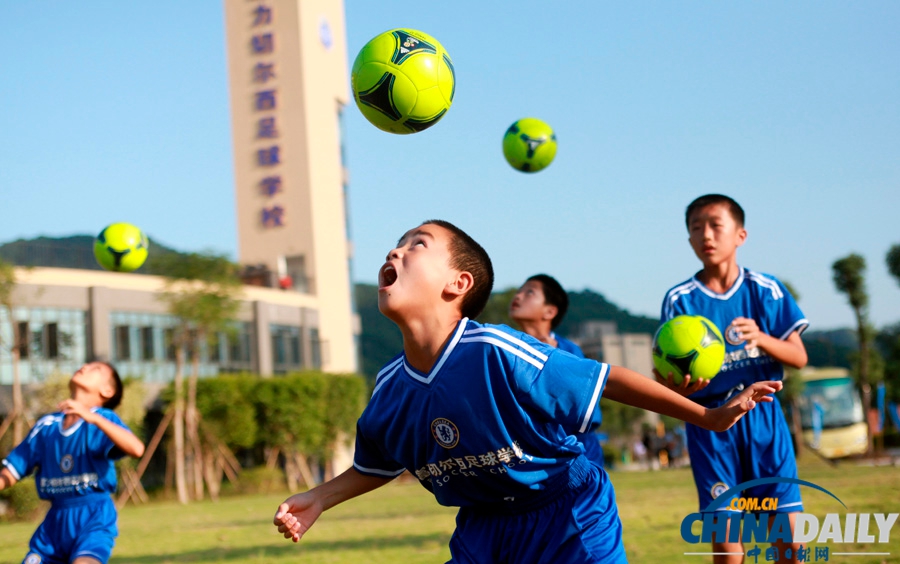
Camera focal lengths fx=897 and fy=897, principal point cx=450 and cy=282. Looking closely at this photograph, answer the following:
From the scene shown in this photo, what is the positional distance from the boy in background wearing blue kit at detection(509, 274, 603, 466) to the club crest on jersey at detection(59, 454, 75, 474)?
10.9 feet

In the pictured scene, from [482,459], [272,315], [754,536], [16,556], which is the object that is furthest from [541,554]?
[272,315]

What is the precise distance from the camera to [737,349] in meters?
5.30

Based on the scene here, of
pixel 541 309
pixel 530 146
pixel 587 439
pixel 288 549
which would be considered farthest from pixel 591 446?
pixel 288 549

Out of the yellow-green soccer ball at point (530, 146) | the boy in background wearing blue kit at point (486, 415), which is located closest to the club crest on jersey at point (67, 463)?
the boy in background wearing blue kit at point (486, 415)

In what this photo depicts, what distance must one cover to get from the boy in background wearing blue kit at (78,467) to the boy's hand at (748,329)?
3815mm

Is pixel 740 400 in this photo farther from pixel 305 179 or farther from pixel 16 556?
pixel 305 179

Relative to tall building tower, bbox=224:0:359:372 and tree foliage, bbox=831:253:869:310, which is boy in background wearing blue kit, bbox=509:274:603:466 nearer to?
tree foliage, bbox=831:253:869:310

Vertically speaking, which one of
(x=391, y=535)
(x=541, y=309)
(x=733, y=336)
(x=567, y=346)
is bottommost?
(x=391, y=535)

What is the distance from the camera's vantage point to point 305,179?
2063 inches

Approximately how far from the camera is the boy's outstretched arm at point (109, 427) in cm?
558

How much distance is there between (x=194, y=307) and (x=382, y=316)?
11.1 m

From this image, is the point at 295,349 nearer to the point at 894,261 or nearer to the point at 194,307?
the point at 194,307

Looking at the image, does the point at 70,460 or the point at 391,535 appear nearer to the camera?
the point at 70,460

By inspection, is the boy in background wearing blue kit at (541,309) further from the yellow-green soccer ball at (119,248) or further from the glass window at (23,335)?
the glass window at (23,335)
